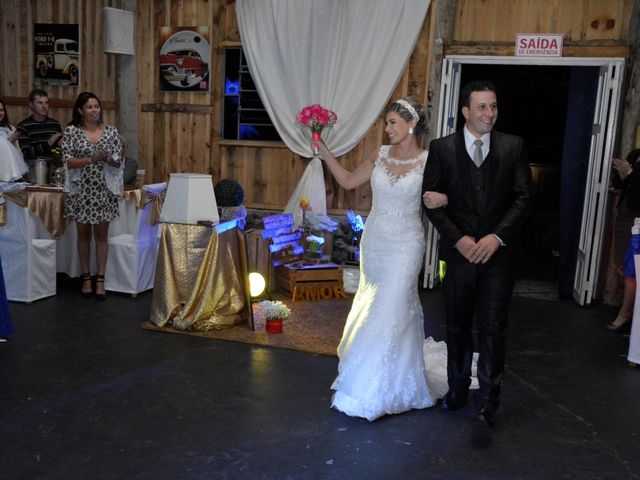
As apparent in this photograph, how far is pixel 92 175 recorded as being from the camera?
586 centimetres

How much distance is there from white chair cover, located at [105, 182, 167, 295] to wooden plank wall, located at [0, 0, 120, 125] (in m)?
2.63

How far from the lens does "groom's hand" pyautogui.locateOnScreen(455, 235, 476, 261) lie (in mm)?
3490

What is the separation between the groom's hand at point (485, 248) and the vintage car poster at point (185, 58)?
17.1ft

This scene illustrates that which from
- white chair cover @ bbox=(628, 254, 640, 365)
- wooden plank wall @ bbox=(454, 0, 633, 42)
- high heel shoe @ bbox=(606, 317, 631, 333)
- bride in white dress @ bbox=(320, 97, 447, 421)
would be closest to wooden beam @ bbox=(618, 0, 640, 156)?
wooden plank wall @ bbox=(454, 0, 633, 42)

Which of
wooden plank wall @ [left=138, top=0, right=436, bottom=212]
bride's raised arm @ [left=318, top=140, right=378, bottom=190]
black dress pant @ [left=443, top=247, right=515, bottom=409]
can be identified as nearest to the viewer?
black dress pant @ [left=443, top=247, right=515, bottom=409]

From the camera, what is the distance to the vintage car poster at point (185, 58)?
25.8 feet

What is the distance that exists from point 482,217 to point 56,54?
6492 mm

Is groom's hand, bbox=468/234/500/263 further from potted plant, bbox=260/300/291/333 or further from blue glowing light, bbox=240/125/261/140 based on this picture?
blue glowing light, bbox=240/125/261/140

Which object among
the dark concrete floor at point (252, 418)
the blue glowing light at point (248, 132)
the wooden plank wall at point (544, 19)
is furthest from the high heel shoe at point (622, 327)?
the blue glowing light at point (248, 132)

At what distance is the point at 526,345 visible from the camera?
528 cm

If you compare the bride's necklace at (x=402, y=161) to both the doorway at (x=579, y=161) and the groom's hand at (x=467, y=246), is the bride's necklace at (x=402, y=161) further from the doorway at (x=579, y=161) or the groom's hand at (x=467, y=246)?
the doorway at (x=579, y=161)

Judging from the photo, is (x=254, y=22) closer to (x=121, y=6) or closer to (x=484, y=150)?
(x=121, y=6)

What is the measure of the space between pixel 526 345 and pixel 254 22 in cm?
458

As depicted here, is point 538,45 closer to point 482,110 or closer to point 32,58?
point 482,110
